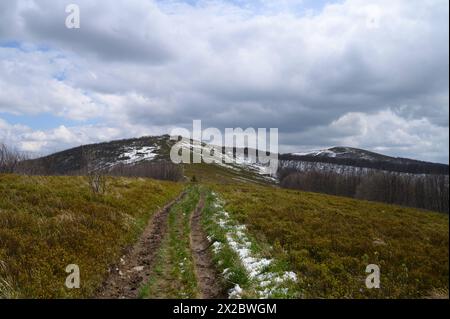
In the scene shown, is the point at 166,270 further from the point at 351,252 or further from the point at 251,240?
the point at 351,252

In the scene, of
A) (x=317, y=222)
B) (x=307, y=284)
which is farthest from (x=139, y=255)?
(x=317, y=222)

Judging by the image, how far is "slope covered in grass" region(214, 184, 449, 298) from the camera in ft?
32.4

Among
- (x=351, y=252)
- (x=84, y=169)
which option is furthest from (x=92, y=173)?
(x=351, y=252)

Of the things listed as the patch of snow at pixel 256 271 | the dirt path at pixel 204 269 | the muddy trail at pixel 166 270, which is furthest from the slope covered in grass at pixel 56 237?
the patch of snow at pixel 256 271

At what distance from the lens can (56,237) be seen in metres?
10.8

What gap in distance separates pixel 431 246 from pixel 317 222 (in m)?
5.56

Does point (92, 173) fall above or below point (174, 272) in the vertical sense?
above

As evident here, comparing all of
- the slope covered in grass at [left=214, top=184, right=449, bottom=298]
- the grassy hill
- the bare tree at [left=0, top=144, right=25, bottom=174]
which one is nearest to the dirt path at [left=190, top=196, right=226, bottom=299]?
the grassy hill

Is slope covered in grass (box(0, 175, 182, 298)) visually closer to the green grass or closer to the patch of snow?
the green grass

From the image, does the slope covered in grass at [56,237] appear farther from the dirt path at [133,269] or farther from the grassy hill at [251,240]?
the dirt path at [133,269]

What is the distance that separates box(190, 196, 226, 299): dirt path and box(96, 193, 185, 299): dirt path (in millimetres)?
1454

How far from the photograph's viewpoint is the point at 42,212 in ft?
45.3

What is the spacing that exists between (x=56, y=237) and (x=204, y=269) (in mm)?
4896
